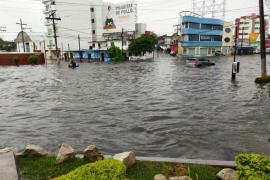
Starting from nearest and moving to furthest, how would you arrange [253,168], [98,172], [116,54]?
[98,172]
[253,168]
[116,54]

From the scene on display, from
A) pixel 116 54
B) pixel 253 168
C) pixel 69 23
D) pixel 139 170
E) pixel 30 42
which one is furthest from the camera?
pixel 30 42

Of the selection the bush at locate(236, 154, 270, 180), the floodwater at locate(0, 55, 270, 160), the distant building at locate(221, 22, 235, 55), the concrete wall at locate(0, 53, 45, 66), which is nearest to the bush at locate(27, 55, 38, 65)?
the concrete wall at locate(0, 53, 45, 66)

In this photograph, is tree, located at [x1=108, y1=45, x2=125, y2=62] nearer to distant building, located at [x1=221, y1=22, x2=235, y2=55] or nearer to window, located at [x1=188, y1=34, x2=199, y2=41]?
window, located at [x1=188, y1=34, x2=199, y2=41]

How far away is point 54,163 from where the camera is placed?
5863 millimetres

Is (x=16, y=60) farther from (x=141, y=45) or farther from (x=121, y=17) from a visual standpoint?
(x=121, y=17)

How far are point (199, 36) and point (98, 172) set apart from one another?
77821 millimetres

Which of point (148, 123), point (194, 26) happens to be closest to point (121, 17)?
point (194, 26)

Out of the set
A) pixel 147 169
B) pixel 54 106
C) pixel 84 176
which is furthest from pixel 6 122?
pixel 84 176

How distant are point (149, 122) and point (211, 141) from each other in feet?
10.1

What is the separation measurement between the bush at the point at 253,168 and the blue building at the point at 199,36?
71.4 metres

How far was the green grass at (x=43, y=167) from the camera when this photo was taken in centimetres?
534

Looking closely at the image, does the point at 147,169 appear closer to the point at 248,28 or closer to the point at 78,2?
the point at 78,2

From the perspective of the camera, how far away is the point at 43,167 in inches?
226

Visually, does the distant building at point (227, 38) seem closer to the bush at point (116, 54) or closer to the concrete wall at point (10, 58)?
the bush at point (116, 54)
